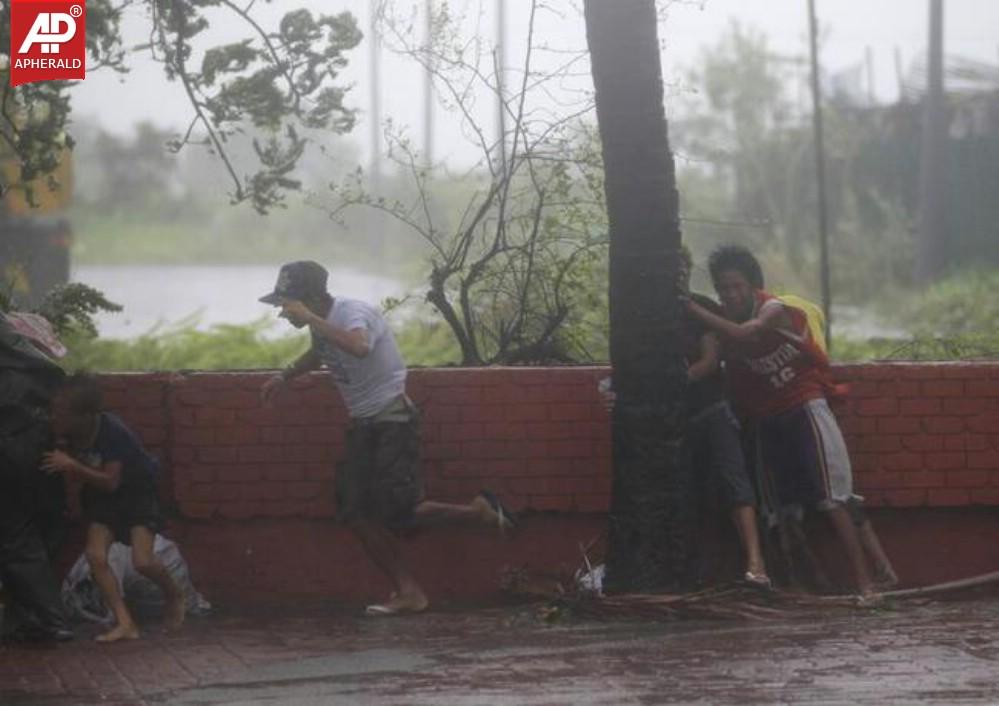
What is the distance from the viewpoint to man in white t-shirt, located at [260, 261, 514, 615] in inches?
351

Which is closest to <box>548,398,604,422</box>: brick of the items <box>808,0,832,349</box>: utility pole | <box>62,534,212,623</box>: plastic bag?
<box>62,534,212,623</box>: plastic bag

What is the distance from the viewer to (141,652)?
8.28 m

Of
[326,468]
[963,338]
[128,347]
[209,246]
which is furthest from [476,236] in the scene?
[209,246]

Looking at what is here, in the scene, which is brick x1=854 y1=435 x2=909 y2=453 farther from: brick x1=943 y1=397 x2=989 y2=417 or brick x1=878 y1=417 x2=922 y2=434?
brick x1=943 y1=397 x2=989 y2=417

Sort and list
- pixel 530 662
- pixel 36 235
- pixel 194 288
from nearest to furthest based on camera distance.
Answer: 1. pixel 530 662
2. pixel 36 235
3. pixel 194 288

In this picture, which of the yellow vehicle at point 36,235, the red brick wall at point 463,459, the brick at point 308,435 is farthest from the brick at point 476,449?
the yellow vehicle at point 36,235

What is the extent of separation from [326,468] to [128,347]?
12.8 meters

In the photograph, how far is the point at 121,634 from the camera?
859 cm

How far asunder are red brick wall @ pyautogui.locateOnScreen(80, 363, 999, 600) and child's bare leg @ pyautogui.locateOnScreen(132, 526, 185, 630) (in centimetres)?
42

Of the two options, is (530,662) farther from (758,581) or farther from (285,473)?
(285,473)

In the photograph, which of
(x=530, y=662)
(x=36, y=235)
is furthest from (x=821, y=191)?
(x=530, y=662)

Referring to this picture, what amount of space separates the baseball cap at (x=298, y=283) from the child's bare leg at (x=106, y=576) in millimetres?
1168

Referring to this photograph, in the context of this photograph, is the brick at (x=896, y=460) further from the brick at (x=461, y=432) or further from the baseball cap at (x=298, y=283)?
the baseball cap at (x=298, y=283)

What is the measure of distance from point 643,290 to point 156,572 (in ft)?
7.55
